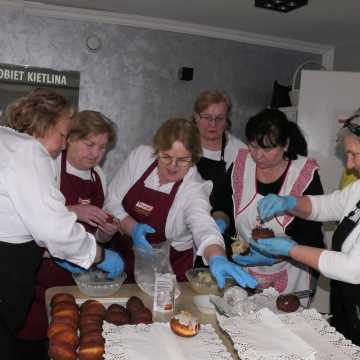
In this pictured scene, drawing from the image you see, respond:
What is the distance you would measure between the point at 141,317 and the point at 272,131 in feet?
3.49

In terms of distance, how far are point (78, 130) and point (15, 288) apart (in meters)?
0.82

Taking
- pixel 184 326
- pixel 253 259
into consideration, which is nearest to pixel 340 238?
pixel 253 259

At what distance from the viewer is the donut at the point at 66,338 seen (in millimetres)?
1162

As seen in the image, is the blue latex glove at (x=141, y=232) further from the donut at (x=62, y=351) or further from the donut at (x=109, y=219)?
the donut at (x=62, y=351)

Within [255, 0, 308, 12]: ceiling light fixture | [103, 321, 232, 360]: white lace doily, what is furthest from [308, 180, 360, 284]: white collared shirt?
[255, 0, 308, 12]: ceiling light fixture

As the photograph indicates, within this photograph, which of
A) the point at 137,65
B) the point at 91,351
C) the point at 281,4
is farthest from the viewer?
the point at 137,65

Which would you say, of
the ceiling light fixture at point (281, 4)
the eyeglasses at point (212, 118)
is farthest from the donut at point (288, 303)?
the ceiling light fixture at point (281, 4)

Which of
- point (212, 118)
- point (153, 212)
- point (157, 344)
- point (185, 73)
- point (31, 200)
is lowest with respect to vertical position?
point (157, 344)

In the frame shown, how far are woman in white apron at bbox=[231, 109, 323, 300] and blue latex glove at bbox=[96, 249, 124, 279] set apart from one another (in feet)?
1.90

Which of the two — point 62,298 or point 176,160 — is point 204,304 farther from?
point 176,160

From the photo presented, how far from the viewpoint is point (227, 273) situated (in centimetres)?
151

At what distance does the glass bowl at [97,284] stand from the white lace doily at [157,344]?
0.28 meters

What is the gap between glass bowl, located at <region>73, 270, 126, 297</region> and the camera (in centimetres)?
156

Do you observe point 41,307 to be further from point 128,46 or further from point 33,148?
point 128,46
